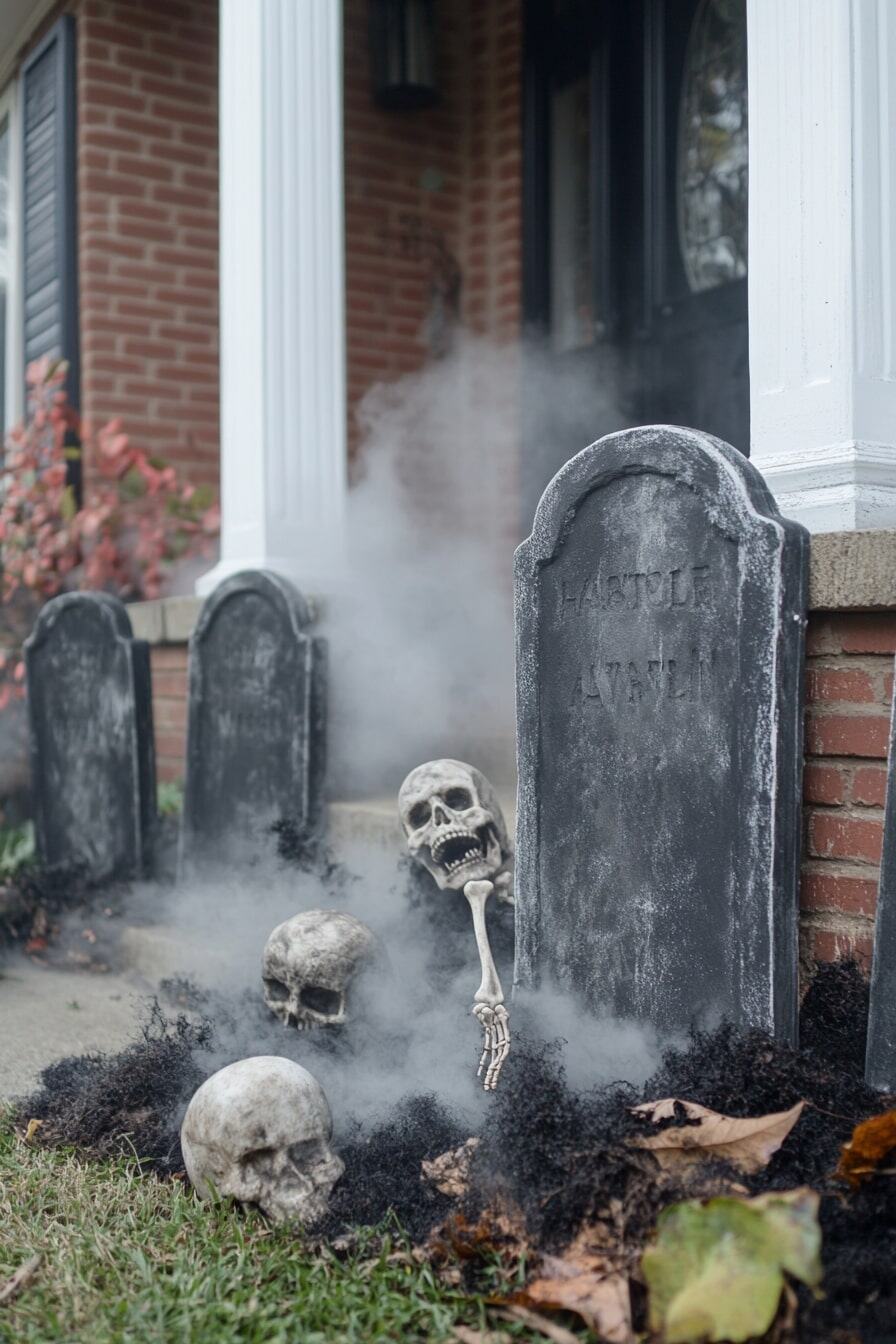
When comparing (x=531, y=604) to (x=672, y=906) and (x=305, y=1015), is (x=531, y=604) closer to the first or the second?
(x=672, y=906)

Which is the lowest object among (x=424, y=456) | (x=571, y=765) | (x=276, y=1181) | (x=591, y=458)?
(x=276, y=1181)

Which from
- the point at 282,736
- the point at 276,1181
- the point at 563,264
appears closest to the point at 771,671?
the point at 276,1181

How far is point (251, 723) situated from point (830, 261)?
2.48 metres

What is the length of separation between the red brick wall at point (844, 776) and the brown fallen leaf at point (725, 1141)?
23.9 inches

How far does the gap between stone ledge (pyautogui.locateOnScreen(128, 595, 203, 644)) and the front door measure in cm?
210

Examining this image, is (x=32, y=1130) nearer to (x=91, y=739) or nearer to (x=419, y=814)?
(x=419, y=814)

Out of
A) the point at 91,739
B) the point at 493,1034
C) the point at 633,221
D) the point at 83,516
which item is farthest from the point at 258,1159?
the point at 633,221

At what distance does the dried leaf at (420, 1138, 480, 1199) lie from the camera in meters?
2.29

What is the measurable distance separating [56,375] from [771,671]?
500 cm

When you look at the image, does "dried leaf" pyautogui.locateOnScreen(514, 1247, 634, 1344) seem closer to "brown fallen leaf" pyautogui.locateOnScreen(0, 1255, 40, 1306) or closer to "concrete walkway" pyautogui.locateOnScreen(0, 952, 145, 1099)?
"brown fallen leaf" pyautogui.locateOnScreen(0, 1255, 40, 1306)

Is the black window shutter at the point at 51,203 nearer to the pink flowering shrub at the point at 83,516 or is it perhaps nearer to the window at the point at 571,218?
the pink flowering shrub at the point at 83,516

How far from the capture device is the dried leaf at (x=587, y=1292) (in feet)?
6.09

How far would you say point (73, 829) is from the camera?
Result: 5.18 m

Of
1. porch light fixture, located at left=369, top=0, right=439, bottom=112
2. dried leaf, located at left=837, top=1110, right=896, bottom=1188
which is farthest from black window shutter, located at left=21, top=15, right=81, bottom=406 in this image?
dried leaf, located at left=837, top=1110, right=896, bottom=1188
